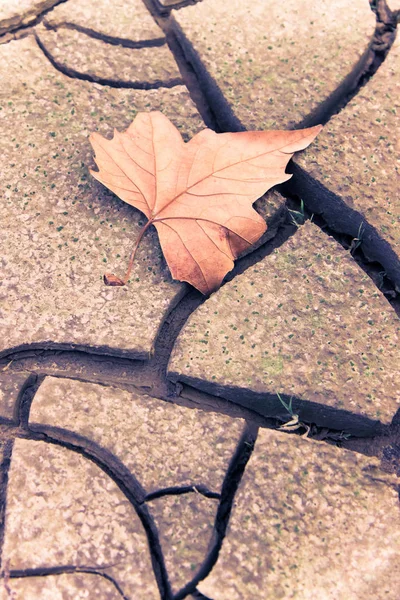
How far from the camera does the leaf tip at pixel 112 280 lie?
5.08ft

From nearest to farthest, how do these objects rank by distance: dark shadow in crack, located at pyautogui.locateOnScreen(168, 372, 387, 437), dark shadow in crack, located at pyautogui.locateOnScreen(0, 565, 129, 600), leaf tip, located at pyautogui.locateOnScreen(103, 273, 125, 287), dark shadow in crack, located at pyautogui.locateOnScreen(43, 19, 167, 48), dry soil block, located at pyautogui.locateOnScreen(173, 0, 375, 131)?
dark shadow in crack, located at pyautogui.locateOnScreen(0, 565, 129, 600)
dark shadow in crack, located at pyautogui.locateOnScreen(168, 372, 387, 437)
leaf tip, located at pyautogui.locateOnScreen(103, 273, 125, 287)
dry soil block, located at pyautogui.locateOnScreen(173, 0, 375, 131)
dark shadow in crack, located at pyautogui.locateOnScreen(43, 19, 167, 48)

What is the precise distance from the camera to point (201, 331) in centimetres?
149

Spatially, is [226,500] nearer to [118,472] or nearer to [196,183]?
[118,472]

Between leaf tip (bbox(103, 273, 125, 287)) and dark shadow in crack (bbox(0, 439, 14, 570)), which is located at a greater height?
leaf tip (bbox(103, 273, 125, 287))

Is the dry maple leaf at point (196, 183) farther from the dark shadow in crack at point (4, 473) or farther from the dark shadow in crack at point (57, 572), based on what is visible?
the dark shadow in crack at point (57, 572)

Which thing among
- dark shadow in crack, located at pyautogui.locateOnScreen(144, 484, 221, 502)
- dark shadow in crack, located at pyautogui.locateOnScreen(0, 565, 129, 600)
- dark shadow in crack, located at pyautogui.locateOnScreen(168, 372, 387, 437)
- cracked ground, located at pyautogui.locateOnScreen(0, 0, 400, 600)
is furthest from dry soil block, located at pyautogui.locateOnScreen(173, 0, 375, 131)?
dark shadow in crack, located at pyautogui.locateOnScreen(0, 565, 129, 600)

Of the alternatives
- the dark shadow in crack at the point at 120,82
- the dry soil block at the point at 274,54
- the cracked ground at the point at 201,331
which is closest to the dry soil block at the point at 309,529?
the cracked ground at the point at 201,331

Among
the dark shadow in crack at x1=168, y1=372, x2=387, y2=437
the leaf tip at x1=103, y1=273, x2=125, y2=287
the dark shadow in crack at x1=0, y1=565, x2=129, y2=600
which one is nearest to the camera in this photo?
the dark shadow in crack at x1=0, y1=565, x2=129, y2=600

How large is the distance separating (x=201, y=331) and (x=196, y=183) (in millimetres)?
376

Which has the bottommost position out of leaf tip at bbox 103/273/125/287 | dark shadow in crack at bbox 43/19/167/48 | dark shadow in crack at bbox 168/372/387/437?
dark shadow in crack at bbox 168/372/387/437

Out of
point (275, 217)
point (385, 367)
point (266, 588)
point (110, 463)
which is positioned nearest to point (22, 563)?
point (110, 463)

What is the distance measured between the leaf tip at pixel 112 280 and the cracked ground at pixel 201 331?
0.06ft

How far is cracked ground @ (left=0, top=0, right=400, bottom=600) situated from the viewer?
1.26 meters

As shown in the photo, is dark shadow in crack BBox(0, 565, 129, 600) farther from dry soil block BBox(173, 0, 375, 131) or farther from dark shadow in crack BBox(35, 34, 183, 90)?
dark shadow in crack BBox(35, 34, 183, 90)
